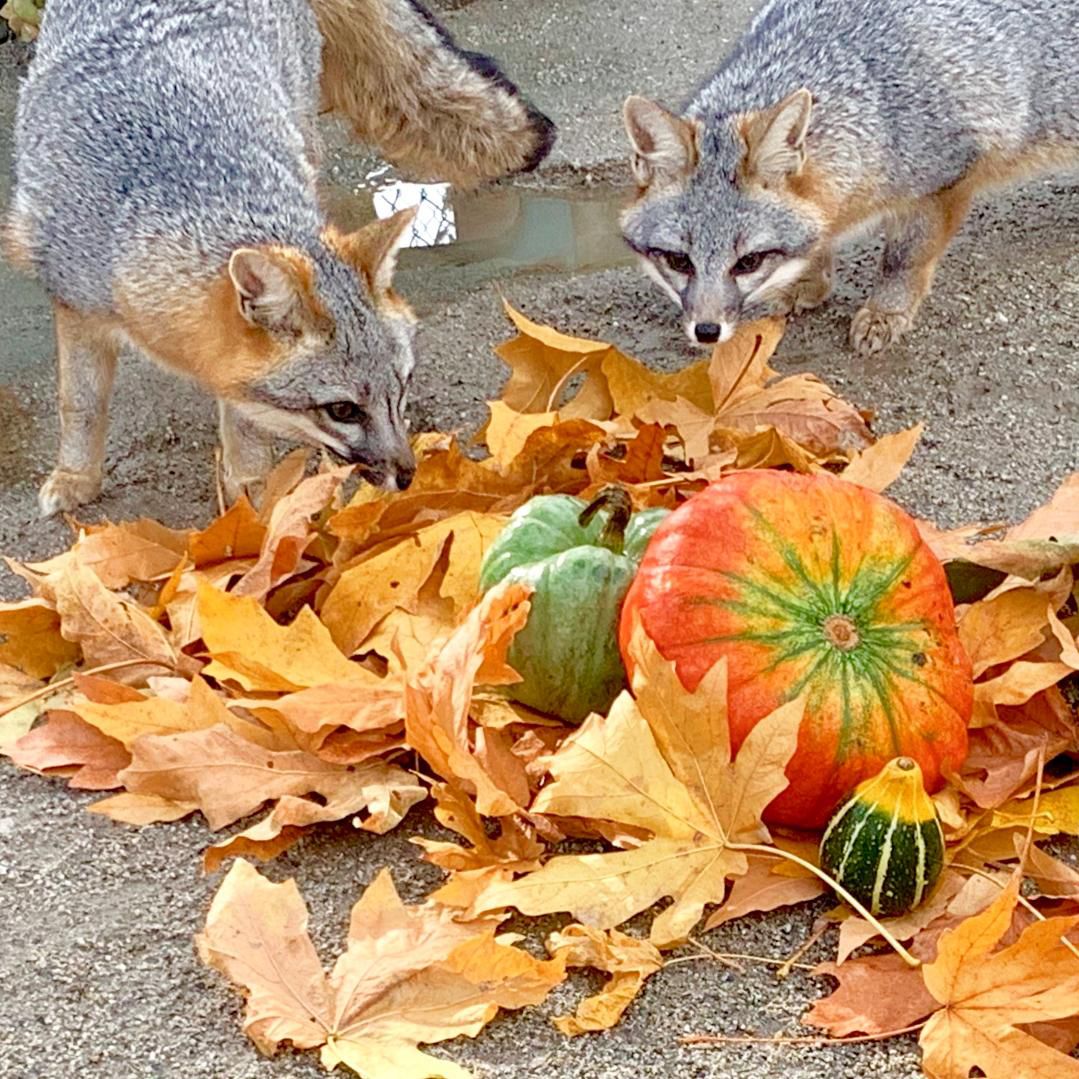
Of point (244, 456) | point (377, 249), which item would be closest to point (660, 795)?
point (377, 249)

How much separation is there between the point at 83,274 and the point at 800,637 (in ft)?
6.41

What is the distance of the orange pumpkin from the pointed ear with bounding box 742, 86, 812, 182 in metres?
1.83

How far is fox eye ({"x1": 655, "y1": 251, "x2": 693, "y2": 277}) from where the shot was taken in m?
4.09

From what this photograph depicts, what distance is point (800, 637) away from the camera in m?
2.21

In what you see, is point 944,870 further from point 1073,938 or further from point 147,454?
point 147,454

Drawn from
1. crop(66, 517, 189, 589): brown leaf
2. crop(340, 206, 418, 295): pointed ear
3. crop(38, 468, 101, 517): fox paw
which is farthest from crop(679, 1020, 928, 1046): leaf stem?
crop(38, 468, 101, 517): fox paw

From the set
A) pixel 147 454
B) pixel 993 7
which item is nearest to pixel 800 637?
pixel 147 454

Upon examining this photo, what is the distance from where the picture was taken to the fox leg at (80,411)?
3557 mm

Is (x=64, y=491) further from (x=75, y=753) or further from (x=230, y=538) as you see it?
(x=75, y=753)

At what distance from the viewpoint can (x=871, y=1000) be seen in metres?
1.95

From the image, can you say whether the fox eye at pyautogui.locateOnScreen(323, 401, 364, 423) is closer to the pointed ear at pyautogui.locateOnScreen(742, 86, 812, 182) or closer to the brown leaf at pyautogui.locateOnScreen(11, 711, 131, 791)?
the brown leaf at pyautogui.locateOnScreen(11, 711, 131, 791)

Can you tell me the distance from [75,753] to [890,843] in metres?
1.27

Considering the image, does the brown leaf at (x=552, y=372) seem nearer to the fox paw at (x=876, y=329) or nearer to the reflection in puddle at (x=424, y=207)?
the fox paw at (x=876, y=329)

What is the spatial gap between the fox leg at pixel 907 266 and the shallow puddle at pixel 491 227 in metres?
0.84
